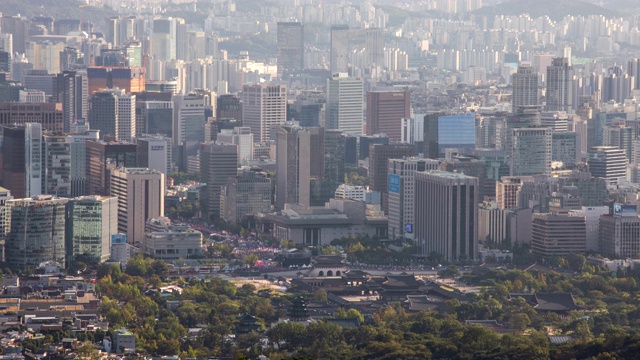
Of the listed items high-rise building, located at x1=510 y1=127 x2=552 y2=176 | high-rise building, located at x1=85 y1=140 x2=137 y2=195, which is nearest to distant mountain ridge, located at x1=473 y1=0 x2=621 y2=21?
high-rise building, located at x1=510 y1=127 x2=552 y2=176

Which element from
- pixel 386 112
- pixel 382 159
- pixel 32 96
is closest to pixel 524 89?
pixel 386 112

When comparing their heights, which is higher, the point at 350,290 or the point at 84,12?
the point at 84,12

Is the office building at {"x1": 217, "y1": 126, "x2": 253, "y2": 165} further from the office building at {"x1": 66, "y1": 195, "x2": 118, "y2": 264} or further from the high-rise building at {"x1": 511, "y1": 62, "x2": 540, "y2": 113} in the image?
the office building at {"x1": 66, "y1": 195, "x2": 118, "y2": 264}

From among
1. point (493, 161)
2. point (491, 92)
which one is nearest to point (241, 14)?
point (491, 92)

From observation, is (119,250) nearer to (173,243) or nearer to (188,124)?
(173,243)

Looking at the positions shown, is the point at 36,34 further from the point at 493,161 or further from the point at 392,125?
the point at 493,161
